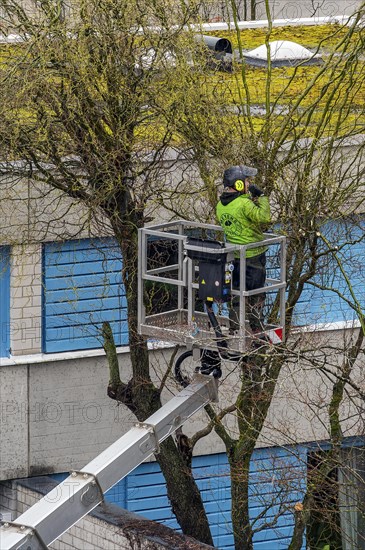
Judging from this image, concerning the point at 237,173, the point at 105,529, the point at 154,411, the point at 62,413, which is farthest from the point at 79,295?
the point at 237,173

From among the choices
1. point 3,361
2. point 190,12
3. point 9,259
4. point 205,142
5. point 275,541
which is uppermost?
point 190,12

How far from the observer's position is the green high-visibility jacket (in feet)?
49.3

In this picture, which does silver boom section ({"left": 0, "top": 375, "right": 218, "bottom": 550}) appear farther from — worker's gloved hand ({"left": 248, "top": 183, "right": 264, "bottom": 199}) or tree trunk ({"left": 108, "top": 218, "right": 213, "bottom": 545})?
worker's gloved hand ({"left": 248, "top": 183, "right": 264, "bottom": 199})

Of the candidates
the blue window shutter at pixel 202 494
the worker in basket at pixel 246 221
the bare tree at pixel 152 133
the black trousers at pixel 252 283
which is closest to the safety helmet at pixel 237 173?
the worker in basket at pixel 246 221

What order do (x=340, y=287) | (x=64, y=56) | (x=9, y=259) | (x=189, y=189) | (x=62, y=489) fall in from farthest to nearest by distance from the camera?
1. (x=340, y=287)
2. (x=9, y=259)
3. (x=189, y=189)
4. (x=64, y=56)
5. (x=62, y=489)

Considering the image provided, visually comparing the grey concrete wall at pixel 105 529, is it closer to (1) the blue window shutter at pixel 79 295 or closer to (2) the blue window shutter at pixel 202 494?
(2) the blue window shutter at pixel 202 494

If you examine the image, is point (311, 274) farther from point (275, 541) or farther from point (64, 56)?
point (275, 541)

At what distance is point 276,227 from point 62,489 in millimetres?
4949

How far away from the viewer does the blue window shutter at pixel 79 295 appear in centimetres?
1991

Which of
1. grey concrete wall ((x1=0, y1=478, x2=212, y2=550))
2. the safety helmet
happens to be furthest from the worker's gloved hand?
grey concrete wall ((x1=0, y1=478, x2=212, y2=550))

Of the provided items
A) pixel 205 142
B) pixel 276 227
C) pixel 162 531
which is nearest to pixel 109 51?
pixel 205 142

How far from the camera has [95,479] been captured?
14953 mm

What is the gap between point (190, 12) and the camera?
16.5 meters

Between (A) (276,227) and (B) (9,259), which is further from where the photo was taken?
(B) (9,259)
